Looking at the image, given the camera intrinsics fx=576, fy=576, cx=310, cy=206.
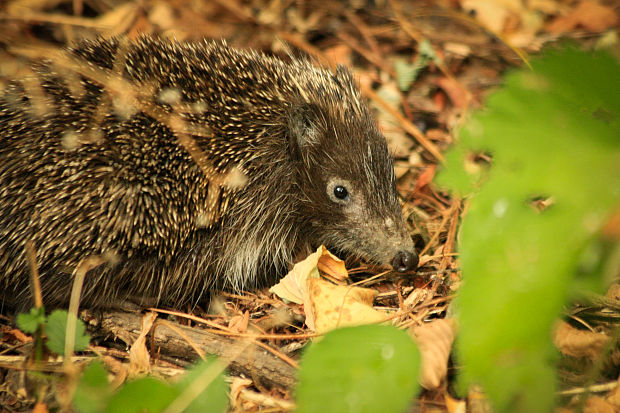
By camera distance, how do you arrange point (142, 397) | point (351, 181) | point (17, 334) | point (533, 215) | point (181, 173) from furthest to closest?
point (351, 181) < point (181, 173) < point (17, 334) < point (142, 397) < point (533, 215)

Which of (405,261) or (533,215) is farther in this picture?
(405,261)

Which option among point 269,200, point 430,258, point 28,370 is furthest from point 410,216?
point 28,370

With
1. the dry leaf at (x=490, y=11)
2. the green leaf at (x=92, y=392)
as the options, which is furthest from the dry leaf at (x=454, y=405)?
the dry leaf at (x=490, y=11)

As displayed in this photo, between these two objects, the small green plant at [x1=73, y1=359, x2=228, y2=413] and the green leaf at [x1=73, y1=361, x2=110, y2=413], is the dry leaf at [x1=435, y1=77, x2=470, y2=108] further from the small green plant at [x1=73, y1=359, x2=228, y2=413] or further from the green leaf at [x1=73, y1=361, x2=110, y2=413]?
the green leaf at [x1=73, y1=361, x2=110, y2=413]

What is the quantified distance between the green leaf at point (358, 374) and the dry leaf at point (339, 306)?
985 mm

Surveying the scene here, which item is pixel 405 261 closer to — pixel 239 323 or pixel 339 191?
pixel 339 191

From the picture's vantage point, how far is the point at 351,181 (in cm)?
455

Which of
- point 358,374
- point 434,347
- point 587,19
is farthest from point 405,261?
point 587,19

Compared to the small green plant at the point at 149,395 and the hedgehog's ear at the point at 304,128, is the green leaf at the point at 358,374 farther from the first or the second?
the hedgehog's ear at the point at 304,128

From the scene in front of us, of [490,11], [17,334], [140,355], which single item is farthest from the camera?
[490,11]

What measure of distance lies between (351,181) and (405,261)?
754 mm

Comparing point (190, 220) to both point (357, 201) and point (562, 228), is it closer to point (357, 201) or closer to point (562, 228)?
point (357, 201)

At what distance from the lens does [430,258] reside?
4.51 metres

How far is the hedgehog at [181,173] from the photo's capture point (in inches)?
151
